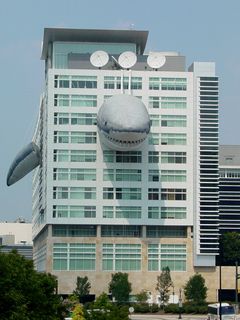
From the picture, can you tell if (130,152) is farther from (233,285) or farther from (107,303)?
(107,303)

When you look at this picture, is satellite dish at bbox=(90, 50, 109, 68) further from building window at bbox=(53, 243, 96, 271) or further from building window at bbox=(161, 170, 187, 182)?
building window at bbox=(53, 243, 96, 271)

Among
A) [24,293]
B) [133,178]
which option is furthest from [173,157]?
[24,293]

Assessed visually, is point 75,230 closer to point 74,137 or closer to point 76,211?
point 76,211

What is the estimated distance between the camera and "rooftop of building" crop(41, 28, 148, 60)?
7313 inches

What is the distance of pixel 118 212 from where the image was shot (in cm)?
17738

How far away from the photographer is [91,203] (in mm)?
177125

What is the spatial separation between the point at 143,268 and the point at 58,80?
3661 cm

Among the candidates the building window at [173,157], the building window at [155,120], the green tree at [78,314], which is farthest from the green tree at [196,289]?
the green tree at [78,314]

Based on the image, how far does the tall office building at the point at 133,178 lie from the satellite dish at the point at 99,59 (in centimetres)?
18

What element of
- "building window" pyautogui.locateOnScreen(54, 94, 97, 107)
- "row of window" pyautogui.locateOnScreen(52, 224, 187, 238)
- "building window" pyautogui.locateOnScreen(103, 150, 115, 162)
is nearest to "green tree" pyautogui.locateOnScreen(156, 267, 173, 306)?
"row of window" pyautogui.locateOnScreen(52, 224, 187, 238)

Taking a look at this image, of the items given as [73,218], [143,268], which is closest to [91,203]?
[73,218]

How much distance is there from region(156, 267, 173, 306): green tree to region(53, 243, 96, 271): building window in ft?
40.5

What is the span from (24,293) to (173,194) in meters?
109

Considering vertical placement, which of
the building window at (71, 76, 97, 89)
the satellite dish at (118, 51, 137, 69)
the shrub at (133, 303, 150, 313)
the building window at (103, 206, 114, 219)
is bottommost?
the shrub at (133, 303, 150, 313)
